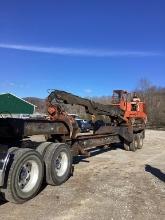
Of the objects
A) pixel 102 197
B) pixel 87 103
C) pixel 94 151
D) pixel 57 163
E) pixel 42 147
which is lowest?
pixel 102 197

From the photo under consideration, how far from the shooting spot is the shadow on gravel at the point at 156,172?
11.2 meters

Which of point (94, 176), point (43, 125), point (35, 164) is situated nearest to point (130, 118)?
point (94, 176)

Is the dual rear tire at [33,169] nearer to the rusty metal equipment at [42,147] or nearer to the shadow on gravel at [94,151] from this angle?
the rusty metal equipment at [42,147]

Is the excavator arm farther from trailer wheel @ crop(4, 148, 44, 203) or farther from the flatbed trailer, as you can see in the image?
trailer wheel @ crop(4, 148, 44, 203)

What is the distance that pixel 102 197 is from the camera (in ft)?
28.3

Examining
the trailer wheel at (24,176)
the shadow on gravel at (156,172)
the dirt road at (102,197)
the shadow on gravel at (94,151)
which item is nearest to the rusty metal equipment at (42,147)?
the trailer wheel at (24,176)

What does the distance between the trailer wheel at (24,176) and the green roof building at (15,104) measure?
5916 centimetres

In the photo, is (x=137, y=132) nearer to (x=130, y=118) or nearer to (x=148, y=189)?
(x=130, y=118)

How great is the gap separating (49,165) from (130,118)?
1005 cm

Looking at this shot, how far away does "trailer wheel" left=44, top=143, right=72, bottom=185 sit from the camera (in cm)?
938

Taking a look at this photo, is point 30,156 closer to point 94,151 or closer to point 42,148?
point 42,148

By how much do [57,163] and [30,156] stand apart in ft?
5.52

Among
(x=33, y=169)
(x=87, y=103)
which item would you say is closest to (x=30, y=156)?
(x=33, y=169)

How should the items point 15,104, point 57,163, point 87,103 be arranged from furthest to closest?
point 15,104 → point 87,103 → point 57,163
